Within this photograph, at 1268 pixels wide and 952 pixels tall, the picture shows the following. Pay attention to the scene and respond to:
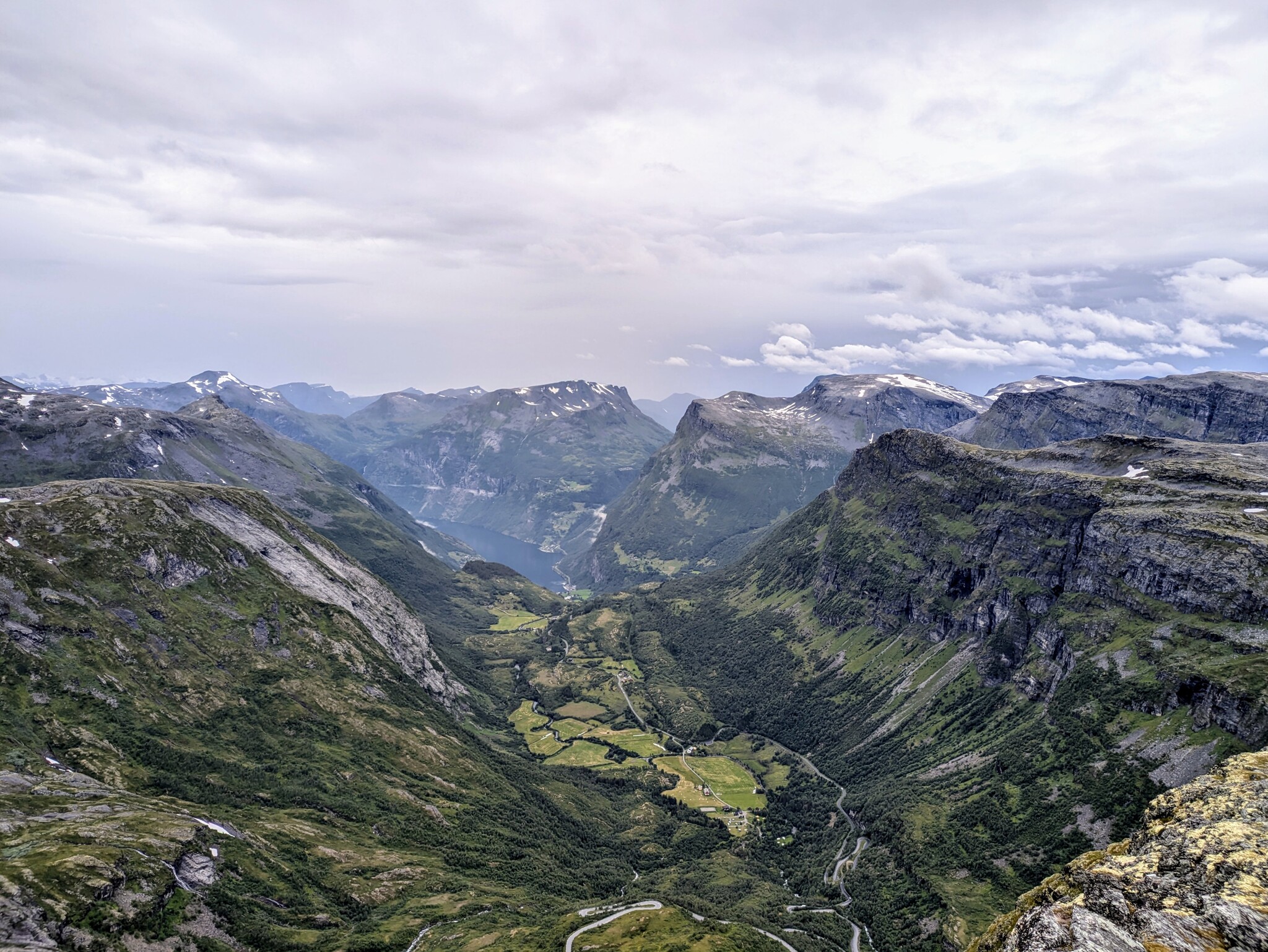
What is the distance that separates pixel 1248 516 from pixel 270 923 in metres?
266

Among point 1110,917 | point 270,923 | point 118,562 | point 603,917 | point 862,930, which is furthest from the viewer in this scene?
point 118,562

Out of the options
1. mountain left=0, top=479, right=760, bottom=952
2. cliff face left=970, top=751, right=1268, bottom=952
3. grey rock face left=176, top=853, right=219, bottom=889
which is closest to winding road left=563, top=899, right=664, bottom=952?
mountain left=0, top=479, right=760, bottom=952

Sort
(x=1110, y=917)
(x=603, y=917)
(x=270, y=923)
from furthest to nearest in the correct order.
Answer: (x=603, y=917) < (x=270, y=923) < (x=1110, y=917)

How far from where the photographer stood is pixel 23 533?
184 metres

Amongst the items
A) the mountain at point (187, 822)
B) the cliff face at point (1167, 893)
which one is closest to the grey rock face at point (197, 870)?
the mountain at point (187, 822)

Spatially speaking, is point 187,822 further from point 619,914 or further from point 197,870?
point 619,914

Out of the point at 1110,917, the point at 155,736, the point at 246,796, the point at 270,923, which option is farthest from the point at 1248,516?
the point at 155,736

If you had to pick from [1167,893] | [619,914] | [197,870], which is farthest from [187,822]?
[1167,893]

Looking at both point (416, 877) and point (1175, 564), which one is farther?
point (1175, 564)

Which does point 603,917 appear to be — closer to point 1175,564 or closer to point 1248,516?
point 1175,564

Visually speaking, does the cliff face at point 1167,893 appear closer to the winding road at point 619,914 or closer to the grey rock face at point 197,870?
the winding road at point 619,914

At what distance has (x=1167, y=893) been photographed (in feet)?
204

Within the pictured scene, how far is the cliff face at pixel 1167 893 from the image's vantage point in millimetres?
55875

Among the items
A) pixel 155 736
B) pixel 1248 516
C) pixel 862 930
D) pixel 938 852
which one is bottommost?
pixel 862 930
